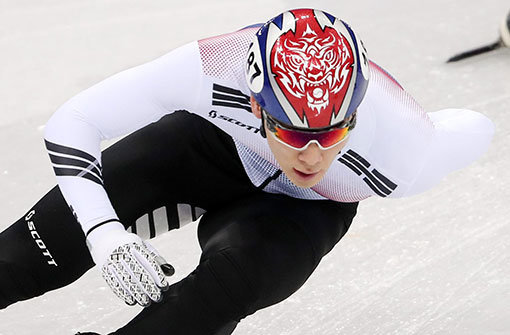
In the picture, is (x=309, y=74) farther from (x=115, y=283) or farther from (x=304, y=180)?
(x=115, y=283)

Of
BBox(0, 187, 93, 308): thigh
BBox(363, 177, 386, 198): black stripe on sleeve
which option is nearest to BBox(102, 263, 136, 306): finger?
BBox(0, 187, 93, 308): thigh

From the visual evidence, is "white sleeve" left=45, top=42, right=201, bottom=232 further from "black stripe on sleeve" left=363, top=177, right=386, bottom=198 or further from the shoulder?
"black stripe on sleeve" left=363, top=177, right=386, bottom=198

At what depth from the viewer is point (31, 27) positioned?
4.03 metres

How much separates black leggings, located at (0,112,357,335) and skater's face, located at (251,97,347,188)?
16 cm

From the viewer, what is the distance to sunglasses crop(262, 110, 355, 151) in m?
1.69

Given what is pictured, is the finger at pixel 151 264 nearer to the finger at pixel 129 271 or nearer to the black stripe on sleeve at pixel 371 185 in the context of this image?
the finger at pixel 129 271

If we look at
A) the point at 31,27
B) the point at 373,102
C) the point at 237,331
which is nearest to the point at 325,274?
the point at 237,331

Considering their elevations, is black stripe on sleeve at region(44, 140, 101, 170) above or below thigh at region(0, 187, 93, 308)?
above

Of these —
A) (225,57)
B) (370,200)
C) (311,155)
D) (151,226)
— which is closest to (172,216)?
(151,226)

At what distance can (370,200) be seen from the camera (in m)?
2.93

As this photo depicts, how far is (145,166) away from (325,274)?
2.44 ft

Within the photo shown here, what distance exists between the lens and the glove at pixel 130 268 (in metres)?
1.69

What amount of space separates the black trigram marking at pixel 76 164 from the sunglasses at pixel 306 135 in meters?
0.34

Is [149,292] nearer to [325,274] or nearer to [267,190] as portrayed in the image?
[267,190]
